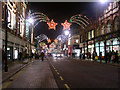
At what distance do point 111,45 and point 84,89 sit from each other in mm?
26393

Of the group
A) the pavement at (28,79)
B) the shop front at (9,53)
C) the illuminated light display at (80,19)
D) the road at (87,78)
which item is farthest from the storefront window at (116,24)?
the pavement at (28,79)

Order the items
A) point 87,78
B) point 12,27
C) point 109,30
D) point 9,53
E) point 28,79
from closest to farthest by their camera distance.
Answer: point 87,78
point 28,79
point 9,53
point 12,27
point 109,30

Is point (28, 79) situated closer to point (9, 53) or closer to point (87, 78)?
point (87, 78)

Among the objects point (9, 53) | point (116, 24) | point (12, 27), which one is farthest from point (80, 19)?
point (9, 53)

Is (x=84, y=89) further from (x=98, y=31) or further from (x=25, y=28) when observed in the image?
(x=25, y=28)

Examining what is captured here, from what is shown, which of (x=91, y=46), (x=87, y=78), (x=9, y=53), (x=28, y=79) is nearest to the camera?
(x=87, y=78)

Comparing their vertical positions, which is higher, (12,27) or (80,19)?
(80,19)

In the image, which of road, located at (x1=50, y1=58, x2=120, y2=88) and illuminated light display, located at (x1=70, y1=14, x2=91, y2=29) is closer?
road, located at (x1=50, y1=58, x2=120, y2=88)

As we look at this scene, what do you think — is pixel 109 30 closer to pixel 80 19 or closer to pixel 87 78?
pixel 80 19

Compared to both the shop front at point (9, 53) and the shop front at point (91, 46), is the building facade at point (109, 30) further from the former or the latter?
the shop front at point (9, 53)

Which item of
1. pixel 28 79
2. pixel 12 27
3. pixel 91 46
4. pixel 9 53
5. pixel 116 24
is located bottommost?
pixel 28 79

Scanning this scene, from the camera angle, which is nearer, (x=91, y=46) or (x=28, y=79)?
(x=28, y=79)

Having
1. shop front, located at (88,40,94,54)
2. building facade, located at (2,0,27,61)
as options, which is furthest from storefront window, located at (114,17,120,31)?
building facade, located at (2,0,27,61)

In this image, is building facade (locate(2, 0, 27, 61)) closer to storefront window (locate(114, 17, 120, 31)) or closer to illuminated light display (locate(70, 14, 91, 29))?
illuminated light display (locate(70, 14, 91, 29))
